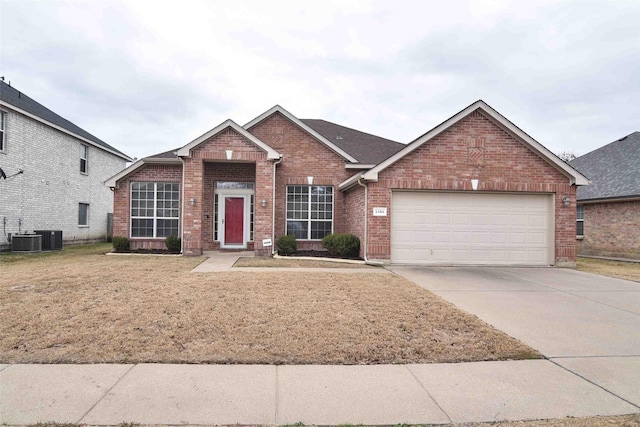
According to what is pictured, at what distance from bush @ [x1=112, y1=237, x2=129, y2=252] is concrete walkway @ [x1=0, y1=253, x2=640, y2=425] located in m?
11.2

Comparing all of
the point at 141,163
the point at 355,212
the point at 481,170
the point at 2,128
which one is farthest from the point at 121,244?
the point at 481,170

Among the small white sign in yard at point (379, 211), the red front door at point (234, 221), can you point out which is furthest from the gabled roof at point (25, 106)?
the small white sign in yard at point (379, 211)

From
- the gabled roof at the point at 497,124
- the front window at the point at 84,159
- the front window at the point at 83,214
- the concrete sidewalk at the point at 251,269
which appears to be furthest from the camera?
the front window at the point at 84,159

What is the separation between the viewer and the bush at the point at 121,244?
1419cm

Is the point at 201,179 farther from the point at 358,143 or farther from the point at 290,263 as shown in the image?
the point at 358,143

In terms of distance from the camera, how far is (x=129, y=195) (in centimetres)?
1506

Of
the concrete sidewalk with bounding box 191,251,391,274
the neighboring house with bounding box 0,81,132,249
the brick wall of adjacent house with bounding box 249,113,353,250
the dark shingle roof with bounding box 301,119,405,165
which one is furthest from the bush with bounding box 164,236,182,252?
the dark shingle roof with bounding box 301,119,405,165

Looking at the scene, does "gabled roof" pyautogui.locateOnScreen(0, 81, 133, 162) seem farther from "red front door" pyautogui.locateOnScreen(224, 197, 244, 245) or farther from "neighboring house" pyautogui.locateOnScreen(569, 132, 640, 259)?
"neighboring house" pyautogui.locateOnScreen(569, 132, 640, 259)

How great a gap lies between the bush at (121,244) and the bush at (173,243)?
1.55 m

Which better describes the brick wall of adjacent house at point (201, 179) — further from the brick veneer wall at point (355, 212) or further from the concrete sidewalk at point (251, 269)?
the brick veneer wall at point (355, 212)

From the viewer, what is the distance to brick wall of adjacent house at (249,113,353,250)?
15.1 m

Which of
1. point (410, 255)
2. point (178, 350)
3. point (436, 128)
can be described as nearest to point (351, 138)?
point (436, 128)

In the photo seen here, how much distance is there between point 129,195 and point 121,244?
6.99ft

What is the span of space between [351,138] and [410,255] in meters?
8.68
